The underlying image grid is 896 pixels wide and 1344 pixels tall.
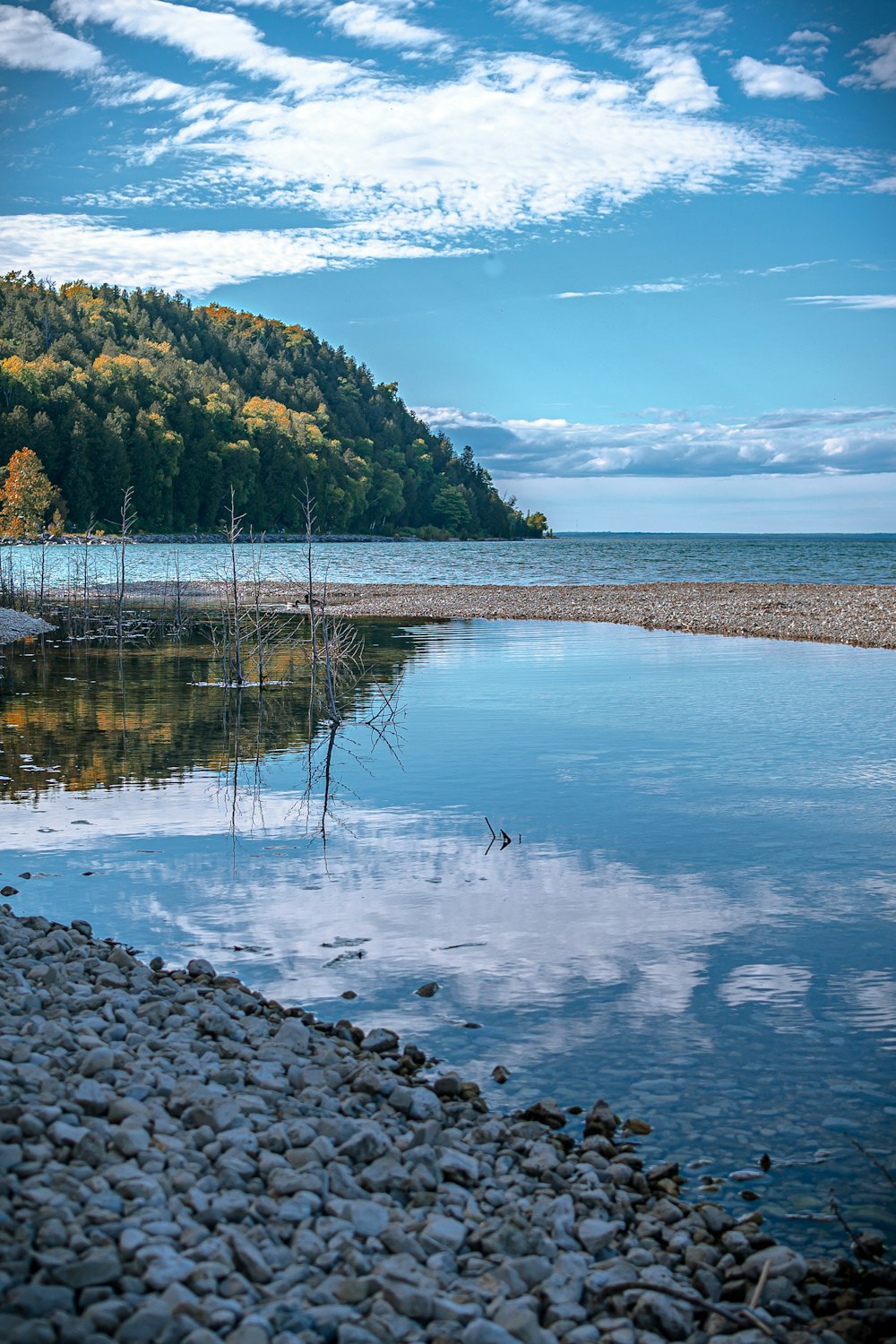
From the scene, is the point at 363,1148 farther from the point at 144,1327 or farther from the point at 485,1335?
the point at 144,1327

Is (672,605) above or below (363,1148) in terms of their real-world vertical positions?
above

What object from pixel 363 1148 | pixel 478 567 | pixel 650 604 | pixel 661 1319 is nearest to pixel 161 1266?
pixel 363 1148

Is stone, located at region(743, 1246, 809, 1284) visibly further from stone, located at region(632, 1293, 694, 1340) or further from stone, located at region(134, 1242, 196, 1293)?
stone, located at region(134, 1242, 196, 1293)

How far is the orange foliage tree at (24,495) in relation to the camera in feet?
418

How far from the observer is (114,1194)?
18.0 ft

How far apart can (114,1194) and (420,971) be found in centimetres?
459

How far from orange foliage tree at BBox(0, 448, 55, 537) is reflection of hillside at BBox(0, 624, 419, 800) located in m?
96.2

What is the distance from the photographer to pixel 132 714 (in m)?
24.0

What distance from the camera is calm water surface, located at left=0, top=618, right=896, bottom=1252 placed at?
793cm

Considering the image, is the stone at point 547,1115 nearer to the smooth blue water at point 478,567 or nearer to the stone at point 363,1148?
the stone at point 363,1148

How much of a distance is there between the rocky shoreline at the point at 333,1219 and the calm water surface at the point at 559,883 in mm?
638

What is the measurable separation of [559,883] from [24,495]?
13135 centimetres

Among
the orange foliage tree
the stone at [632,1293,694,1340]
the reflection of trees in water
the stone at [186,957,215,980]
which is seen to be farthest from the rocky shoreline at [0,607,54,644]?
the orange foliage tree

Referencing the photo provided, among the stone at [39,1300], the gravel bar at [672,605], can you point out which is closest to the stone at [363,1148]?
the stone at [39,1300]
